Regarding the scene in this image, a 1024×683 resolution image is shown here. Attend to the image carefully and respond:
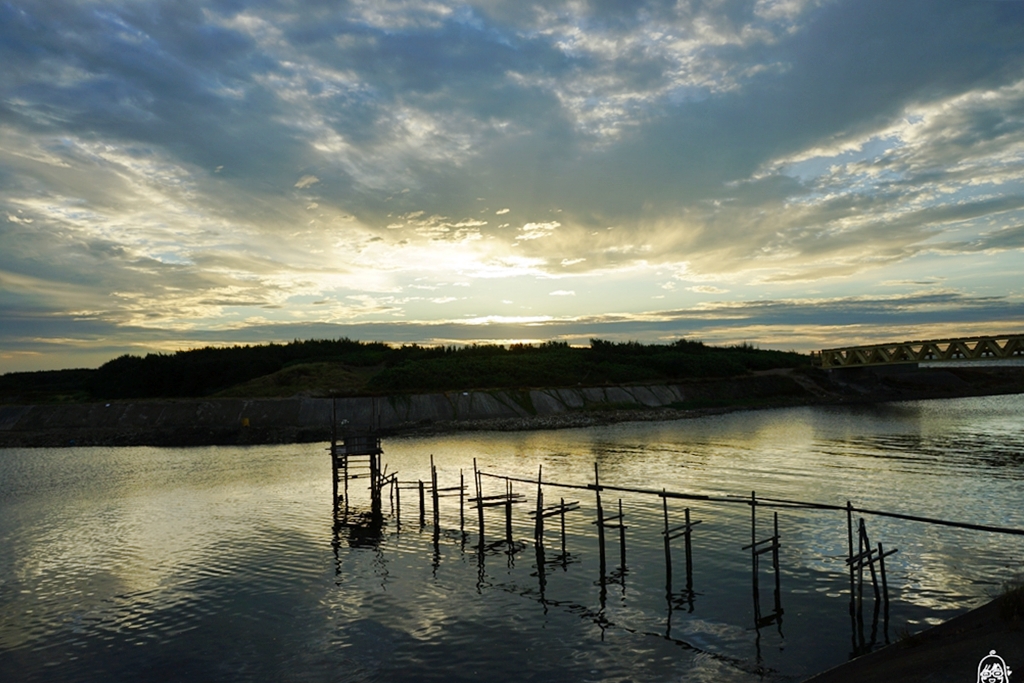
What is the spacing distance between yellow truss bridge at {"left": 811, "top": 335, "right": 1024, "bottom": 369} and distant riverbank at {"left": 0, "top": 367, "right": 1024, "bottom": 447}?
58.2 feet

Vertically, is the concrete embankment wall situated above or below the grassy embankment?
below

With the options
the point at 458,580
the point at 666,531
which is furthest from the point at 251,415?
the point at 666,531

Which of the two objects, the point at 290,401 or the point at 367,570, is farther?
the point at 290,401

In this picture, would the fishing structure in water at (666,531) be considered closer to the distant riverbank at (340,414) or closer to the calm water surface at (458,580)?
the calm water surface at (458,580)

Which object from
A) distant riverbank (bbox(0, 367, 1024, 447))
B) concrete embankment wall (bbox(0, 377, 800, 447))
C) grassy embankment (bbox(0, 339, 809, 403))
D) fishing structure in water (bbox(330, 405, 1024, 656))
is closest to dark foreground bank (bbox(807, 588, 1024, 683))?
fishing structure in water (bbox(330, 405, 1024, 656))

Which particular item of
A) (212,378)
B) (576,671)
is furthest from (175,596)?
(212,378)

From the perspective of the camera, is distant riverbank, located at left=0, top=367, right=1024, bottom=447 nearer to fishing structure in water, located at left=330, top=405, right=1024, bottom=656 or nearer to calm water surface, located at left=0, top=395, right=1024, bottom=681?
calm water surface, located at left=0, top=395, right=1024, bottom=681

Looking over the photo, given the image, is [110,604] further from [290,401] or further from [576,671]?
[290,401]

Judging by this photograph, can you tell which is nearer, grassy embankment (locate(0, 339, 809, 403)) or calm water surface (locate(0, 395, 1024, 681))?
calm water surface (locate(0, 395, 1024, 681))

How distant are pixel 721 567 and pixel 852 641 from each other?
285 inches

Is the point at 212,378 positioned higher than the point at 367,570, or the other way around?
the point at 212,378

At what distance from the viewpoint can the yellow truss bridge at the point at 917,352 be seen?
8200cm

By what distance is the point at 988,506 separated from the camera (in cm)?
3503

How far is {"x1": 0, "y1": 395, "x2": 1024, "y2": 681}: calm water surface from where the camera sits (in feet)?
63.9
